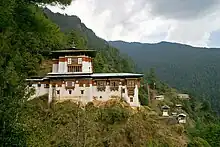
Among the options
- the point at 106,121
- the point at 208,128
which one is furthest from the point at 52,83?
the point at 208,128

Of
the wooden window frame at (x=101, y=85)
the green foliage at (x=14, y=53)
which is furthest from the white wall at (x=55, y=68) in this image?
the green foliage at (x=14, y=53)

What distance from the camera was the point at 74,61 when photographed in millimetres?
38438

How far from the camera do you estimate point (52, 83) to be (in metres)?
37.9

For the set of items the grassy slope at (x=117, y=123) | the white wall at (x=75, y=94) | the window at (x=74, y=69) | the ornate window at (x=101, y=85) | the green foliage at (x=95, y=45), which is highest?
the green foliage at (x=95, y=45)

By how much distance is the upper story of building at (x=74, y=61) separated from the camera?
125 ft

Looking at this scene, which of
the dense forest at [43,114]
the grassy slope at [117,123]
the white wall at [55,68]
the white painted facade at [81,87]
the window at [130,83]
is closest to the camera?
the dense forest at [43,114]

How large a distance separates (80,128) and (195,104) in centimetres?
8015

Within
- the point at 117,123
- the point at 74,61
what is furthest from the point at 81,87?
the point at 117,123

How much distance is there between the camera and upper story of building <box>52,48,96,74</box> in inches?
1506

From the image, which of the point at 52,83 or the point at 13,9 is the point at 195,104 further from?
the point at 13,9

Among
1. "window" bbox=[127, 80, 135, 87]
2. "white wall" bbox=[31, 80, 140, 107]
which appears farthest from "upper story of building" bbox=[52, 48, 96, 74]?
"window" bbox=[127, 80, 135, 87]

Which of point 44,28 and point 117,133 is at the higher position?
point 44,28

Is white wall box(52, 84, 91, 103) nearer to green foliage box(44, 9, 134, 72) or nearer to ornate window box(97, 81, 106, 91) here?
ornate window box(97, 81, 106, 91)

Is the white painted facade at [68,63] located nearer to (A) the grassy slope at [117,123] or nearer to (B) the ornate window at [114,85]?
(B) the ornate window at [114,85]
